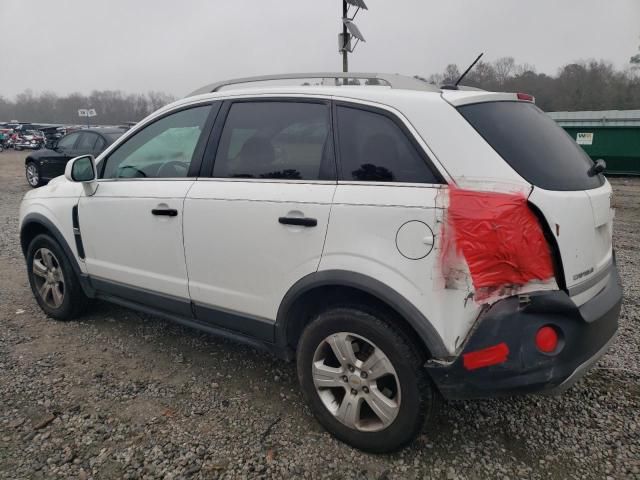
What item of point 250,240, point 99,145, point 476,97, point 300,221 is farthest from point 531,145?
point 99,145

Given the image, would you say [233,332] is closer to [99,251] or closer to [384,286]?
[384,286]

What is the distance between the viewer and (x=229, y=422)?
2598 millimetres

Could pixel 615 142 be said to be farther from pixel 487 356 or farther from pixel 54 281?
pixel 54 281

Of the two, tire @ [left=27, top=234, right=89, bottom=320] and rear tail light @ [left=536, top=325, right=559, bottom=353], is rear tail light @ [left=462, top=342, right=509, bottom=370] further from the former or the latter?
tire @ [left=27, top=234, right=89, bottom=320]

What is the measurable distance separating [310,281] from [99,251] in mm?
1900

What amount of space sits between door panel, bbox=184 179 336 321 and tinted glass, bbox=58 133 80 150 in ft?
34.9

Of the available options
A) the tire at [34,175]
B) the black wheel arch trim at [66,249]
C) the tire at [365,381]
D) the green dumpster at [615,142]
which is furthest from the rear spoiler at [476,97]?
the tire at [34,175]

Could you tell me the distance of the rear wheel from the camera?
1234cm

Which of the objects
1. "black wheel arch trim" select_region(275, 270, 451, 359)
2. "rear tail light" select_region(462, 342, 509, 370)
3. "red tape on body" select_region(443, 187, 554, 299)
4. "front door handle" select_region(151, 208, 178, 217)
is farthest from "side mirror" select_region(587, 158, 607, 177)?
"front door handle" select_region(151, 208, 178, 217)

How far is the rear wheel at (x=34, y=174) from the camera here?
40.5 feet

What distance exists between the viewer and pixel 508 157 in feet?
6.61

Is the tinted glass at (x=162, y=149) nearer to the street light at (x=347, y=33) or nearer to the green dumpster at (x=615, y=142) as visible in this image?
the street light at (x=347, y=33)

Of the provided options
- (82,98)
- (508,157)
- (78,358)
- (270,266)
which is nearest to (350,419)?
(270,266)

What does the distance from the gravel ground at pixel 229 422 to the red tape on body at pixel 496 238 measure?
1004 millimetres
